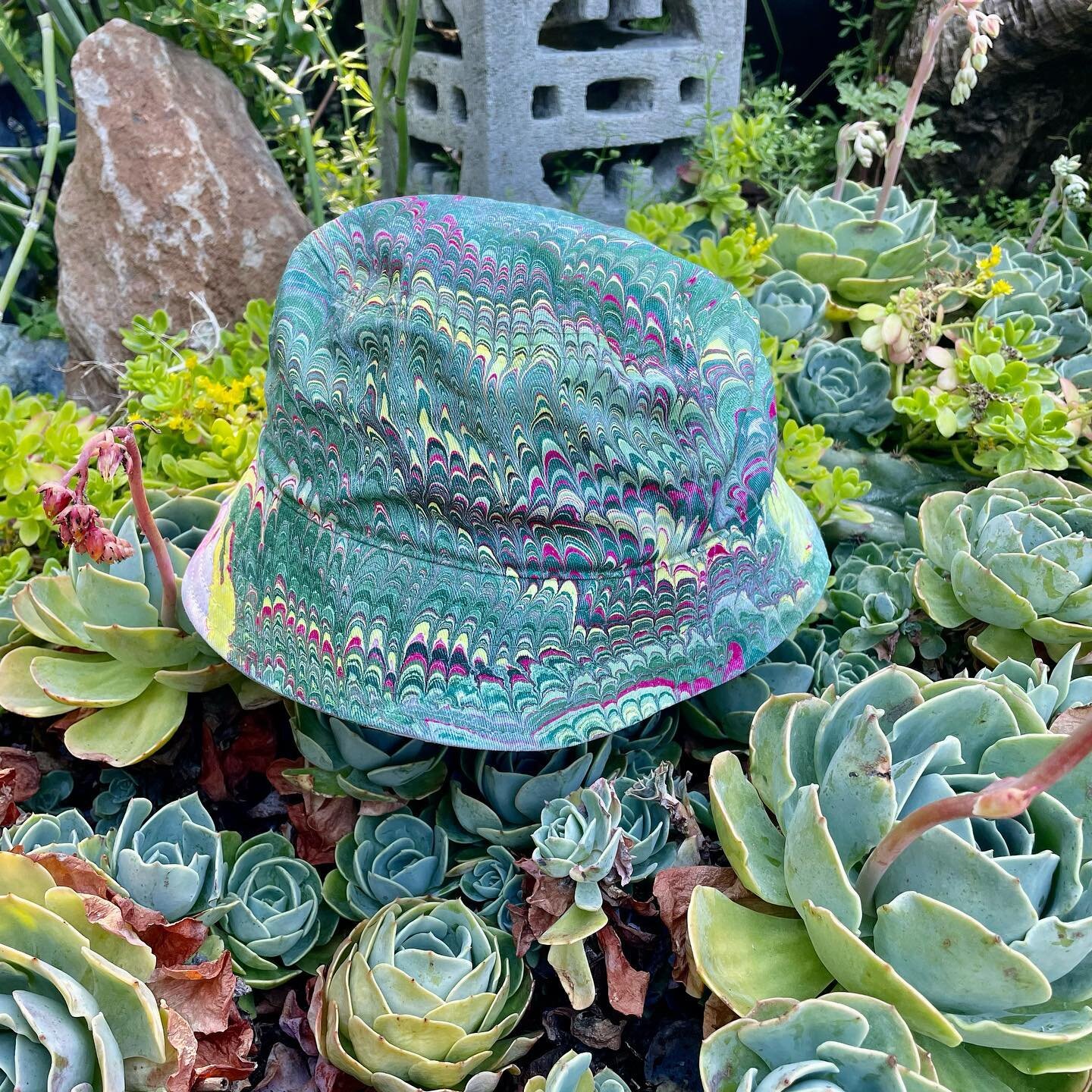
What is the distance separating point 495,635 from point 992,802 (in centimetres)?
41

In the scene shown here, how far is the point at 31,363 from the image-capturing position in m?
1.92

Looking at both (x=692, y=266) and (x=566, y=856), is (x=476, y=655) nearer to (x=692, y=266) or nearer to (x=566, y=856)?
(x=566, y=856)

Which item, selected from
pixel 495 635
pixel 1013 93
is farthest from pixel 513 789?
pixel 1013 93

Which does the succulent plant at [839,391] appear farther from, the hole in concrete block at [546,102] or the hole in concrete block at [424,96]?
the hole in concrete block at [424,96]

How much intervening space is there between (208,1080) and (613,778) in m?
0.41

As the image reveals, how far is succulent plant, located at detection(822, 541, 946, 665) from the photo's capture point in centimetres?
109

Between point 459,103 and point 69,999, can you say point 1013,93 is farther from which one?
point 69,999

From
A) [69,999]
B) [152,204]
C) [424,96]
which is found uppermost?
[424,96]

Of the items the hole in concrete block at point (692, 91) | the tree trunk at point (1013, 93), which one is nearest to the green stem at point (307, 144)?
the hole in concrete block at point (692, 91)

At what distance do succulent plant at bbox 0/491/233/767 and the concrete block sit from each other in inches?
41.5

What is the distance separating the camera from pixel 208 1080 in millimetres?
768

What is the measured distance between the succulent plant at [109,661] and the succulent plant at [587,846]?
39 centimetres

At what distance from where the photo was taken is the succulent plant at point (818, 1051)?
0.64 m

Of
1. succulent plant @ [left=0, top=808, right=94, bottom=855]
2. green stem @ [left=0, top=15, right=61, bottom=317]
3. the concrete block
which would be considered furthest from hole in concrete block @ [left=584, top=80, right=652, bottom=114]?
succulent plant @ [left=0, top=808, right=94, bottom=855]
